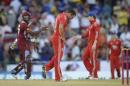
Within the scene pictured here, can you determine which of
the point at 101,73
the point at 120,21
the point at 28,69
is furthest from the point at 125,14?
the point at 28,69

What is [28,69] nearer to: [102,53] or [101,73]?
[101,73]

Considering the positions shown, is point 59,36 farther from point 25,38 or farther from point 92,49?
point 92,49

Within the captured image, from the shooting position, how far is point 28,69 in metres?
20.0

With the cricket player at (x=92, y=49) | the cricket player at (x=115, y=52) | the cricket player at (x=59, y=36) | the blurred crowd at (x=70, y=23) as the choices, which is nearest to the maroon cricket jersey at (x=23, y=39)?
the cricket player at (x=59, y=36)

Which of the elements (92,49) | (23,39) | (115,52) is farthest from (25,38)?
(115,52)

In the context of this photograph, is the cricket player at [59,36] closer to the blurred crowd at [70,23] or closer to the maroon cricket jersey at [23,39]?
the maroon cricket jersey at [23,39]

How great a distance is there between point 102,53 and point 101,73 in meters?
1.89

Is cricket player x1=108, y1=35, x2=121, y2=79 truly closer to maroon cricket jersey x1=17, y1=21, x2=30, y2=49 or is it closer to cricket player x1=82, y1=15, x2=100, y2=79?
cricket player x1=82, y1=15, x2=100, y2=79

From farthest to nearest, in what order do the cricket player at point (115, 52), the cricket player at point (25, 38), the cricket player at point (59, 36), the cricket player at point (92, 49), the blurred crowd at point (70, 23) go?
1. the blurred crowd at point (70, 23)
2. the cricket player at point (115, 52)
3. the cricket player at point (92, 49)
4. the cricket player at point (25, 38)
5. the cricket player at point (59, 36)

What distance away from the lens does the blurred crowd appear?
2534cm

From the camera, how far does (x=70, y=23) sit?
2672 centimetres

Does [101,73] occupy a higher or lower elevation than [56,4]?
lower

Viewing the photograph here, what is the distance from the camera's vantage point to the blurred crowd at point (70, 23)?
25.3m

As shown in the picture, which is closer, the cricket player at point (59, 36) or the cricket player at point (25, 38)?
the cricket player at point (59, 36)
